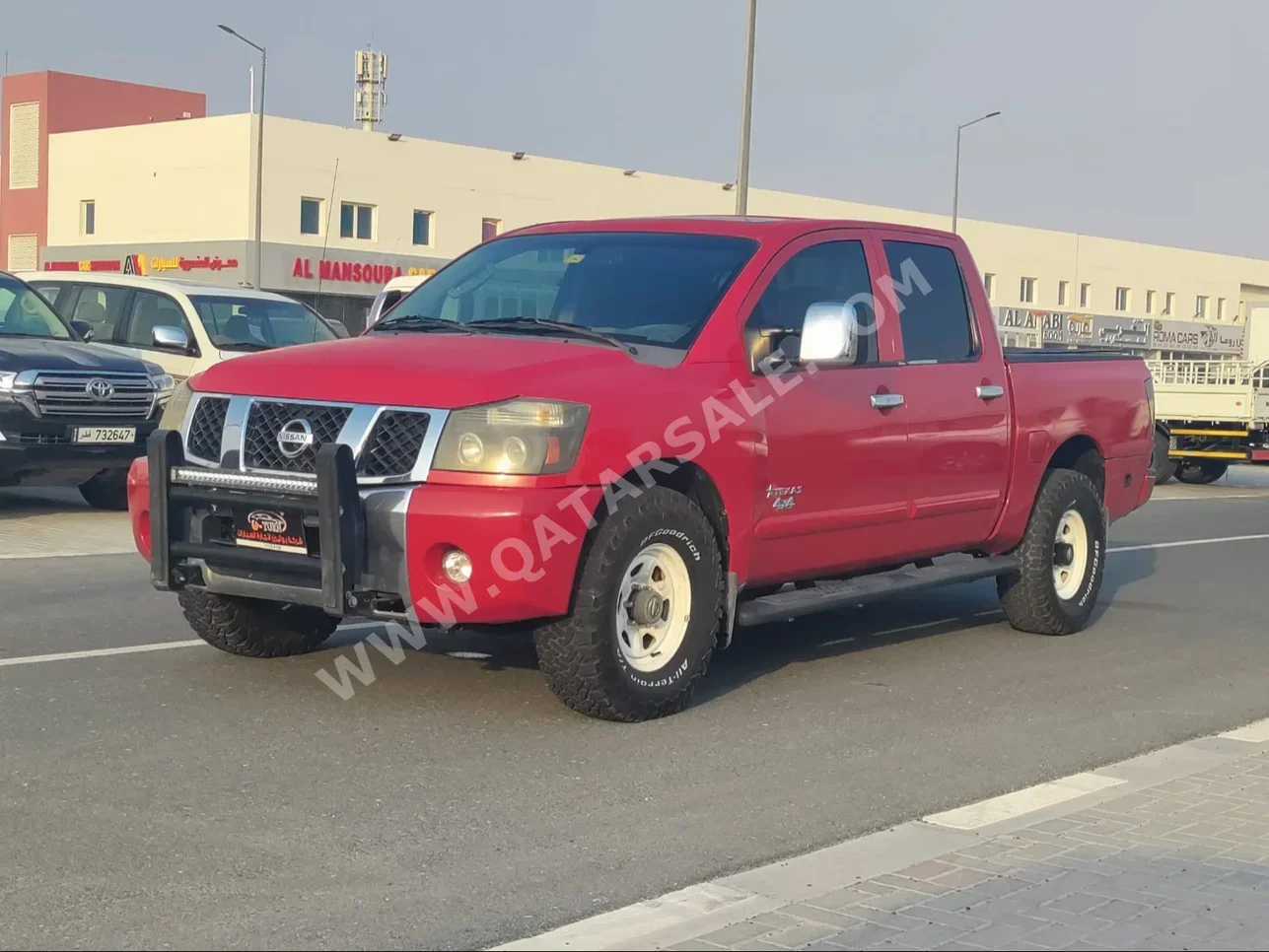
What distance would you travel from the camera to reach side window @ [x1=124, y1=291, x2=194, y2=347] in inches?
607

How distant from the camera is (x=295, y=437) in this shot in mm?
6219

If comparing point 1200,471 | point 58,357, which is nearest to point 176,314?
point 58,357

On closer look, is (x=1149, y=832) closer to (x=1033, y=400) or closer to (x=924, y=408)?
(x=924, y=408)

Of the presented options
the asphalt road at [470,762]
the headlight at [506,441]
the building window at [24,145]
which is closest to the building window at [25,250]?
the building window at [24,145]

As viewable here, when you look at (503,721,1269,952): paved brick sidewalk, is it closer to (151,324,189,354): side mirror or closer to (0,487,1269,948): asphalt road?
(0,487,1269,948): asphalt road

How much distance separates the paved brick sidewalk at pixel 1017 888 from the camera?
13.5 ft

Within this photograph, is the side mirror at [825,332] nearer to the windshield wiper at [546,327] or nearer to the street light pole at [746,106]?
the windshield wiper at [546,327]

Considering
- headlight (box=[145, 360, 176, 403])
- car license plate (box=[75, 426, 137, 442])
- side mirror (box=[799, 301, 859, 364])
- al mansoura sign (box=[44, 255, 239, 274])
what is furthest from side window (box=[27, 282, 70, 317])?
al mansoura sign (box=[44, 255, 239, 274])

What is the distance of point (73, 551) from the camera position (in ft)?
38.1

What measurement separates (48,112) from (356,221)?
13099 millimetres

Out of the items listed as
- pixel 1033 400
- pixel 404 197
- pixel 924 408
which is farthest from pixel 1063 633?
pixel 404 197

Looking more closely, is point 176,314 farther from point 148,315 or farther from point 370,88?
point 370,88

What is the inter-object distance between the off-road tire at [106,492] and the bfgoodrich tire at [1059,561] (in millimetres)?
8240

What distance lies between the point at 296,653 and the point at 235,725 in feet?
4.46
